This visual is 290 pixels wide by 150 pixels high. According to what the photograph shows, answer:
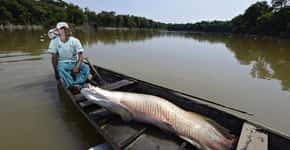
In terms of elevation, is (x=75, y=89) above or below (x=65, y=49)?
below

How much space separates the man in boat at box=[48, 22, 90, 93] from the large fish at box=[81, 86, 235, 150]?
1.40m

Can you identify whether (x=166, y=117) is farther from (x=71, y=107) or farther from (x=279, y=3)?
(x=279, y=3)

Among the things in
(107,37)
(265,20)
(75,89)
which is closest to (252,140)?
(75,89)

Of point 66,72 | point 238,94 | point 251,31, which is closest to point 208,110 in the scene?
point 238,94

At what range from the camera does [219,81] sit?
248 inches

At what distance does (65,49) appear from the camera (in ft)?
14.2

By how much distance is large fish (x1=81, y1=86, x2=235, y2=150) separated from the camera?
2141 mm

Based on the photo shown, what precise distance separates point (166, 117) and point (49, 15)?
7003 cm

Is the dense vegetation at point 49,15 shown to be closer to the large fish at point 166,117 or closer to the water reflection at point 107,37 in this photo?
the water reflection at point 107,37

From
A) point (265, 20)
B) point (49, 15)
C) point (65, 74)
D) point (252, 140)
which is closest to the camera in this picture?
point (252, 140)

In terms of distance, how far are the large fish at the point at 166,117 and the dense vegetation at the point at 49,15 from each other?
190 feet

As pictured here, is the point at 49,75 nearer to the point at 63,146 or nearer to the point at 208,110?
the point at 63,146

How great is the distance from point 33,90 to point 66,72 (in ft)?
5.71

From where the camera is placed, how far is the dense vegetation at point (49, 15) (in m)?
48.8
